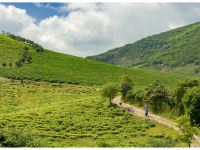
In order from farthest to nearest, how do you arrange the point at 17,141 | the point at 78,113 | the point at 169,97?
the point at 169,97, the point at 78,113, the point at 17,141

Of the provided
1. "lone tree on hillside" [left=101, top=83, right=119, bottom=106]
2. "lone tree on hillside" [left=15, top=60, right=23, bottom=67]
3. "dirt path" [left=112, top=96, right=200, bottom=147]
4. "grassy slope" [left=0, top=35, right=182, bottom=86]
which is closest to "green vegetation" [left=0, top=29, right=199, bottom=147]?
"lone tree on hillside" [left=101, top=83, right=119, bottom=106]

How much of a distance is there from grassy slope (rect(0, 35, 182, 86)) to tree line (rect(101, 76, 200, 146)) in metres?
55.5

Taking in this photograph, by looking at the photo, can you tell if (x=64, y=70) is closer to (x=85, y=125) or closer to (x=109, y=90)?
(x=109, y=90)

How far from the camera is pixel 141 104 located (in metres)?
77.6

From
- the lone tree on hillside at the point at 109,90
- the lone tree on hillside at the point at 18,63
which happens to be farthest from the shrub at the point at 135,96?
the lone tree on hillside at the point at 18,63

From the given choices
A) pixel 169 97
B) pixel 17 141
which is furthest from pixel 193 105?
pixel 17 141

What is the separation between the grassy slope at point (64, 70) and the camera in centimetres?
13650

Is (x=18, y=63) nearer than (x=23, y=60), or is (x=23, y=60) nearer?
(x=18, y=63)

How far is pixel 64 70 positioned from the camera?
15188 cm

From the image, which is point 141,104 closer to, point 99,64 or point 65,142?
point 65,142

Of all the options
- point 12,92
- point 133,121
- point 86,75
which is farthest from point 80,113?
point 86,75

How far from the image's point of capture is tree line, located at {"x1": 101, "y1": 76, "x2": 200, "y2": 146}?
201ft

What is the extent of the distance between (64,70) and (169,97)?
84340 millimetres

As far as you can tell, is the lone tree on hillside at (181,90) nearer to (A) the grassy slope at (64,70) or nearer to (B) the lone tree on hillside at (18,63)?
(A) the grassy slope at (64,70)
